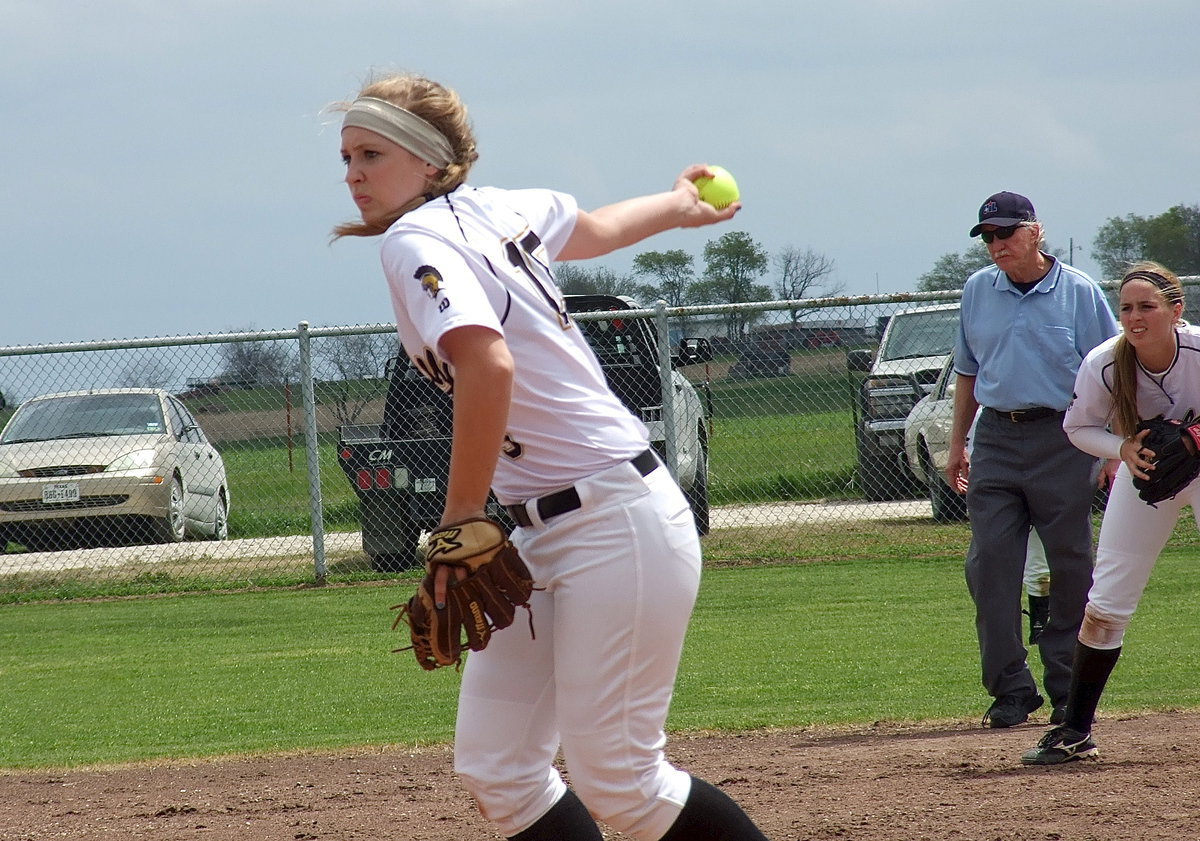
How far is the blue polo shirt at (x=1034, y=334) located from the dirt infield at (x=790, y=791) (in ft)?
4.79

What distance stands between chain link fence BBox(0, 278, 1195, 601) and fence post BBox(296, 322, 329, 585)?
2 centimetres

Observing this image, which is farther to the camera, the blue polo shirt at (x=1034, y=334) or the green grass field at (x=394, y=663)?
the green grass field at (x=394, y=663)

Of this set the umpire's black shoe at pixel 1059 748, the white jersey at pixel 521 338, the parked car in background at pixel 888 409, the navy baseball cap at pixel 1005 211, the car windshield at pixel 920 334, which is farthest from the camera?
the car windshield at pixel 920 334

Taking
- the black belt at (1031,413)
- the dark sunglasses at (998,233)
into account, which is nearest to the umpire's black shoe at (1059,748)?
the black belt at (1031,413)

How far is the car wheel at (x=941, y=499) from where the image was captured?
39.0ft

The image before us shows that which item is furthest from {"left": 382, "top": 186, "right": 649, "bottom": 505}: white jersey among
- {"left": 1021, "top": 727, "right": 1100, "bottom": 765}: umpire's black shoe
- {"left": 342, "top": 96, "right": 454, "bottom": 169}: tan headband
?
{"left": 1021, "top": 727, "right": 1100, "bottom": 765}: umpire's black shoe

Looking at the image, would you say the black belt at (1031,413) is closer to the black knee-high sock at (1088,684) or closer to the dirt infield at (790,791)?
the black knee-high sock at (1088,684)

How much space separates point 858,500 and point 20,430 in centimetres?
794

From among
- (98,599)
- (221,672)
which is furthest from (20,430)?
(221,672)

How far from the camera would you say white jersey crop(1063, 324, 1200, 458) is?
4879 mm

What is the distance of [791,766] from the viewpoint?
523 centimetres

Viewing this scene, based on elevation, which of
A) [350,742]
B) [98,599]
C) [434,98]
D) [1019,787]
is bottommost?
[98,599]

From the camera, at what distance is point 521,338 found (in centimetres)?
268

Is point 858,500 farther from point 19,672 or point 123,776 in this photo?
point 123,776
